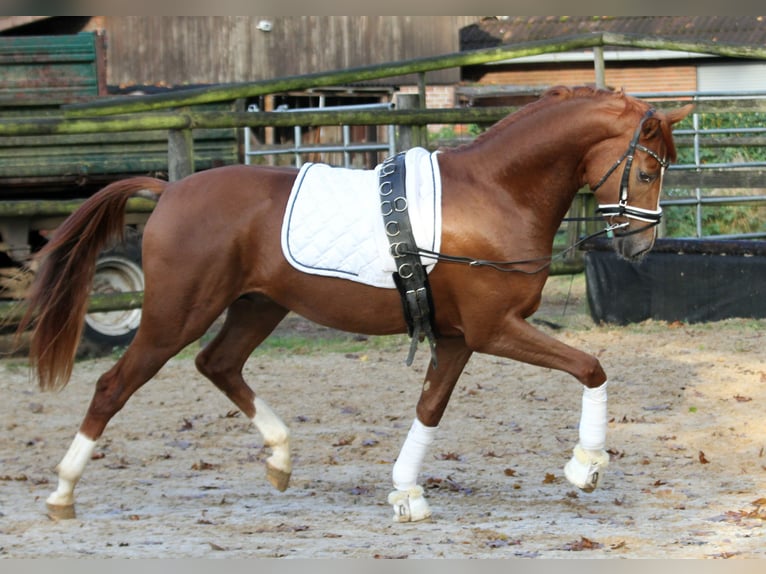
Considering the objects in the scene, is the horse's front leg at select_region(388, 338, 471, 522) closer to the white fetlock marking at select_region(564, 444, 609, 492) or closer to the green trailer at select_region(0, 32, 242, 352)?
the white fetlock marking at select_region(564, 444, 609, 492)

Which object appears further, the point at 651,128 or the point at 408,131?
the point at 408,131

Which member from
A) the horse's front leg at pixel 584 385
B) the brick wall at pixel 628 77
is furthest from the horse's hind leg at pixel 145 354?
the brick wall at pixel 628 77

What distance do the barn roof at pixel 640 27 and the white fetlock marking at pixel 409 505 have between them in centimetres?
1987

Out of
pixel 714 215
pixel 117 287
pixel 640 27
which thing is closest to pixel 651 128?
pixel 117 287

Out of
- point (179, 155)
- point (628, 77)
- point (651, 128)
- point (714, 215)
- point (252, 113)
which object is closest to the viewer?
point (651, 128)

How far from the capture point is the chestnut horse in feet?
16.4

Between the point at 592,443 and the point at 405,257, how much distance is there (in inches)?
47.9

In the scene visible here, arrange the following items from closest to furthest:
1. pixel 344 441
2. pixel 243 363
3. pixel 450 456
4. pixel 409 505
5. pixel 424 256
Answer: pixel 424 256 → pixel 409 505 → pixel 243 363 → pixel 450 456 → pixel 344 441

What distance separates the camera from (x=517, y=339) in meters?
5.00

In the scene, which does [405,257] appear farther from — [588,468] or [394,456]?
[394,456]

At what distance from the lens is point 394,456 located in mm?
6457

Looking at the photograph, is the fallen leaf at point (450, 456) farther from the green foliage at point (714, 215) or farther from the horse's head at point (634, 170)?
the green foliage at point (714, 215)

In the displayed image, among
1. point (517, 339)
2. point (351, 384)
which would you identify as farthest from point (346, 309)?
point (351, 384)

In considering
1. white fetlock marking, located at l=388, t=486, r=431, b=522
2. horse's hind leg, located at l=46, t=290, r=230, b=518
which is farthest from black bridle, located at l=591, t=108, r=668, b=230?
horse's hind leg, located at l=46, t=290, r=230, b=518
